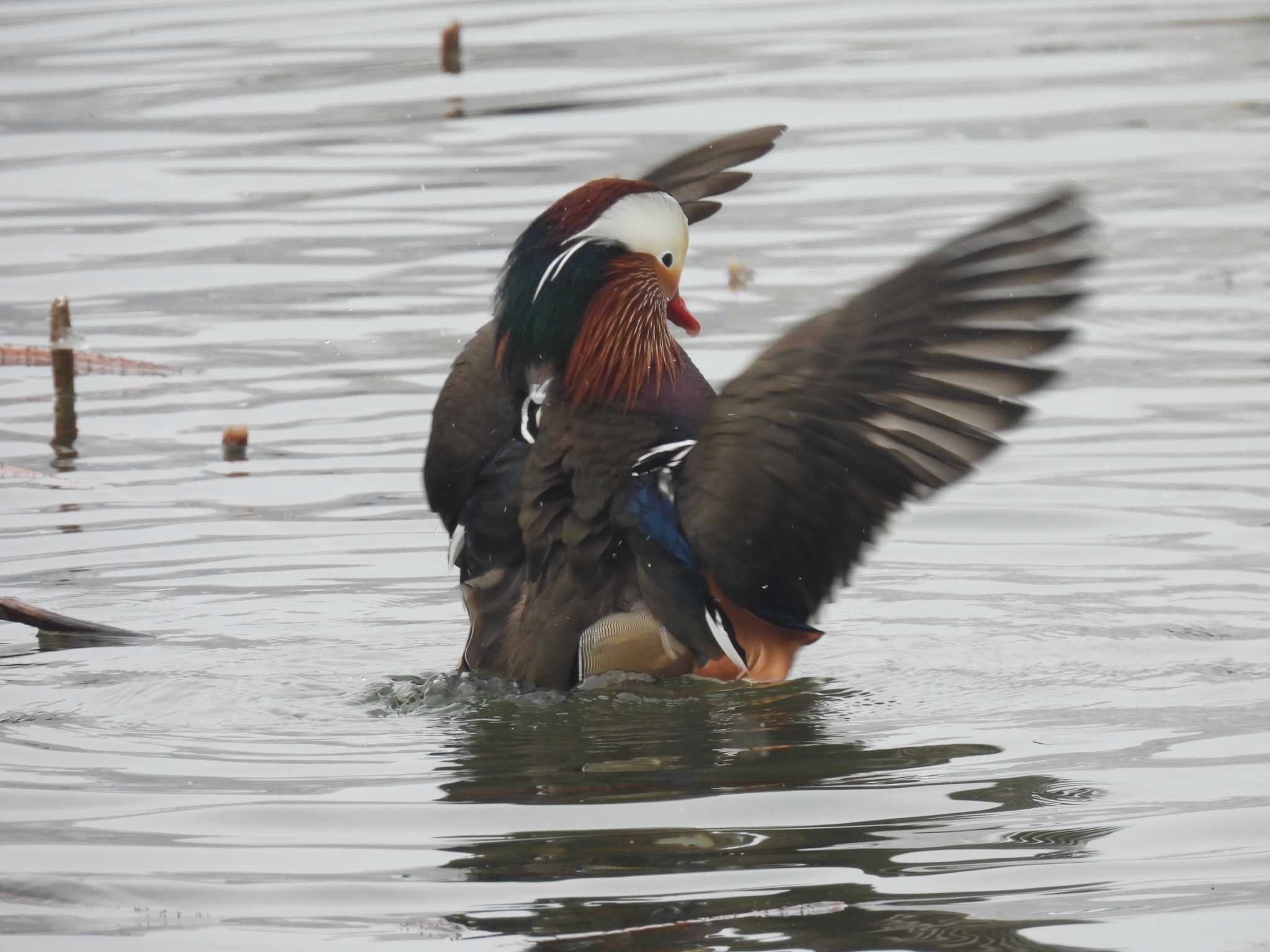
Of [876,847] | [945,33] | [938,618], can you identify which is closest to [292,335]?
[938,618]

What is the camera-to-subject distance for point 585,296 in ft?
20.9

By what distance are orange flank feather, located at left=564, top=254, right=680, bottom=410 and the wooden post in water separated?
12.7 ft

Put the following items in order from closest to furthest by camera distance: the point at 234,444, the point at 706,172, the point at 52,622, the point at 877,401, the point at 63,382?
the point at 877,401, the point at 52,622, the point at 706,172, the point at 234,444, the point at 63,382

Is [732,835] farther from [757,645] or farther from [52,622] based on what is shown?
[52,622]

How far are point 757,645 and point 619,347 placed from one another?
0.94m

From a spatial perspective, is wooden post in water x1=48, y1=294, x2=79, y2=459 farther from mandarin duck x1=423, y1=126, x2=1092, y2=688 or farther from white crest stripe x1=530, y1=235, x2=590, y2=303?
white crest stripe x1=530, y1=235, x2=590, y2=303

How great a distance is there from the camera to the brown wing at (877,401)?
5.52m

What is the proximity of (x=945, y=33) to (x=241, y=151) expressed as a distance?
20.7 ft

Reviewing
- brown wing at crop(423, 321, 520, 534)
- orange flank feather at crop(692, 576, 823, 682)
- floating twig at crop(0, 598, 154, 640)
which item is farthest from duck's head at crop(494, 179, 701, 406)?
floating twig at crop(0, 598, 154, 640)

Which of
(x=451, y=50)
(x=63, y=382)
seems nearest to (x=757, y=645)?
(x=63, y=382)

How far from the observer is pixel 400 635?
23.4 feet

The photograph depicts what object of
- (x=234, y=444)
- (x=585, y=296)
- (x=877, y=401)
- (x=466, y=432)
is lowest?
(x=234, y=444)

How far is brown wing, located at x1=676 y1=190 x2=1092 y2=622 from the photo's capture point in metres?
5.52

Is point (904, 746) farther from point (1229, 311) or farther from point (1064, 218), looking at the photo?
point (1229, 311)
